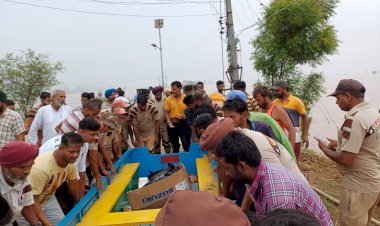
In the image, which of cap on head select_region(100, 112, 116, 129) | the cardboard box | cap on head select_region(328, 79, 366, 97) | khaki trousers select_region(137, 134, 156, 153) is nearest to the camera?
cap on head select_region(328, 79, 366, 97)

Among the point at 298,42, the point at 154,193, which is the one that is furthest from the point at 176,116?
the point at 298,42

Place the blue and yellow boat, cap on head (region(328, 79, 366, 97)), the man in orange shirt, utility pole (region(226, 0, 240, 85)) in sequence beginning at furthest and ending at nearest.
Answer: utility pole (region(226, 0, 240, 85)), the man in orange shirt, cap on head (region(328, 79, 366, 97)), the blue and yellow boat

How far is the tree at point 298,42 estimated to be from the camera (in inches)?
460

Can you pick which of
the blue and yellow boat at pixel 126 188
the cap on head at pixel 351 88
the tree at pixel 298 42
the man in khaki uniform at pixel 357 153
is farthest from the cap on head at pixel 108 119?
the tree at pixel 298 42

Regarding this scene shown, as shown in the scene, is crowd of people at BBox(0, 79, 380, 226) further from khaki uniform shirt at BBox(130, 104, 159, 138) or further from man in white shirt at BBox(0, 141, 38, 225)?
khaki uniform shirt at BBox(130, 104, 159, 138)

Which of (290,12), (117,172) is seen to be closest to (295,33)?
(290,12)

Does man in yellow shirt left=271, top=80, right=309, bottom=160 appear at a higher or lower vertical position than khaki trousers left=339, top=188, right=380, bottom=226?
higher

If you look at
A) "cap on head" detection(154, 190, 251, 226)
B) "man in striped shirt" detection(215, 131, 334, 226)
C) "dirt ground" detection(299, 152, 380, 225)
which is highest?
"cap on head" detection(154, 190, 251, 226)

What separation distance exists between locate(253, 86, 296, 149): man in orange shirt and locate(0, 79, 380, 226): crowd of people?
0.5 inches

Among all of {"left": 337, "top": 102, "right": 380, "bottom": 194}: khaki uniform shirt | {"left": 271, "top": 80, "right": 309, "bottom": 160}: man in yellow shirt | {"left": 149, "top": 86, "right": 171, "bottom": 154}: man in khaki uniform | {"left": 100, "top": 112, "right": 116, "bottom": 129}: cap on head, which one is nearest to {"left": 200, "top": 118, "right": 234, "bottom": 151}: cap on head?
{"left": 337, "top": 102, "right": 380, "bottom": 194}: khaki uniform shirt

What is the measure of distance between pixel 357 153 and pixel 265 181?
1.51 meters

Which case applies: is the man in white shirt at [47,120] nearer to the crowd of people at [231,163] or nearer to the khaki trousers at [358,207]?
the crowd of people at [231,163]

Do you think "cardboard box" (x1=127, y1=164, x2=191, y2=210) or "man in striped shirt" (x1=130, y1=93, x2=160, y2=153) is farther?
"man in striped shirt" (x1=130, y1=93, x2=160, y2=153)

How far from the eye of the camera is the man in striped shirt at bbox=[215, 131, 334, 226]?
4.97 feet
